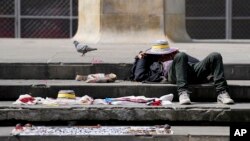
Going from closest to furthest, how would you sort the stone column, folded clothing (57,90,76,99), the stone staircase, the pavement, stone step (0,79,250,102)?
the stone staircase, folded clothing (57,90,76,99), stone step (0,79,250,102), the pavement, the stone column

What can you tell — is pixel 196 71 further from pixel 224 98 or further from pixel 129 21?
pixel 129 21

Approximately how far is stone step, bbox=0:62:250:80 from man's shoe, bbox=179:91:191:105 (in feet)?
4.19

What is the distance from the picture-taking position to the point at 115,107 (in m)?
9.08

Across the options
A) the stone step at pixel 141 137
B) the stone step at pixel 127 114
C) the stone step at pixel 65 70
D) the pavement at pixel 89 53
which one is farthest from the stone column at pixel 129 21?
the stone step at pixel 141 137

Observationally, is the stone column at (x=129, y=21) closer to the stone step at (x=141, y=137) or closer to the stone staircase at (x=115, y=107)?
the stone staircase at (x=115, y=107)

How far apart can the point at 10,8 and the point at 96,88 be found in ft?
22.8

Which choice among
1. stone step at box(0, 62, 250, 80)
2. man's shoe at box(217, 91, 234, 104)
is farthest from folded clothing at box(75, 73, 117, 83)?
man's shoe at box(217, 91, 234, 104)

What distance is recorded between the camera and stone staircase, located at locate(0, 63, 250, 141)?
8961 mm

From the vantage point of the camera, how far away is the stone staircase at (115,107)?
→ 896cm

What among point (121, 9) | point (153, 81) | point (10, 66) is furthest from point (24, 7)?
point (153, 81)

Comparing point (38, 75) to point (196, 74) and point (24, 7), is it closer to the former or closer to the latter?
point (196, 74)

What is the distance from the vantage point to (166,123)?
29.9 feet

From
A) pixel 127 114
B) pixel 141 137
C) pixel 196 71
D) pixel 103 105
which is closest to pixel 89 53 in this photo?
pixel 196 71

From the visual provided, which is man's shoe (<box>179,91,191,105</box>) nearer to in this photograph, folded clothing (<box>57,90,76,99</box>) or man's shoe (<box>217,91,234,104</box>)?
man's shoe (<box>217,91,234,104</box>)
